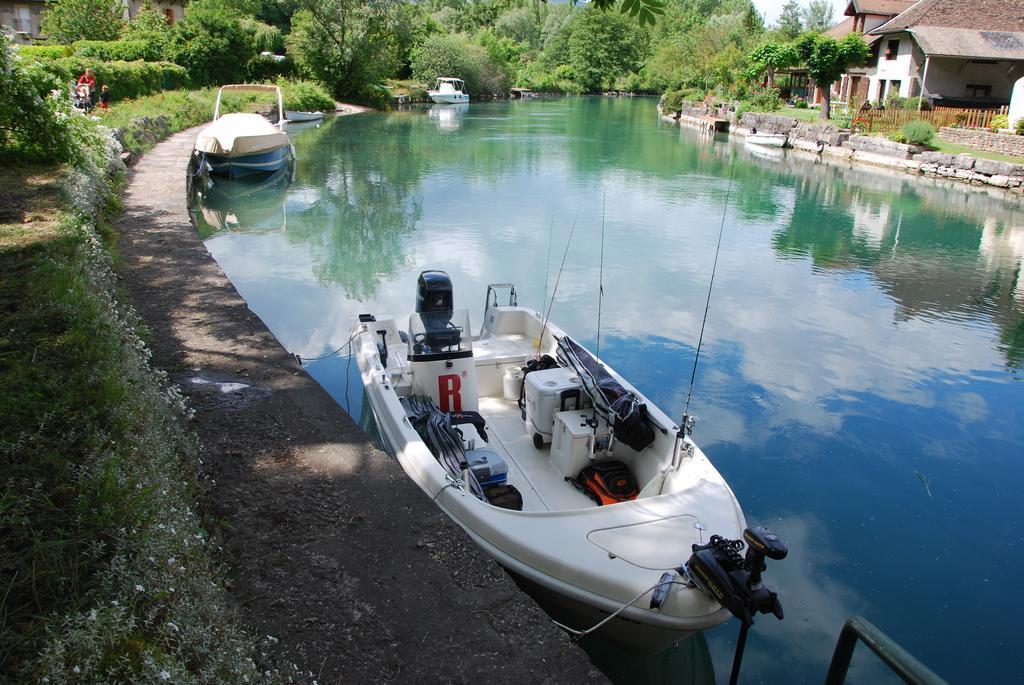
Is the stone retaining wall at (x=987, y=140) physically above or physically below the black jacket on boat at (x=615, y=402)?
above

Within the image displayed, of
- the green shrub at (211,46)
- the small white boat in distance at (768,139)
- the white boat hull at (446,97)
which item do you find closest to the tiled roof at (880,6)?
the small white boat in distance at (768,139)

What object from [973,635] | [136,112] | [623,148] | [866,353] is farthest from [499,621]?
[623,148]

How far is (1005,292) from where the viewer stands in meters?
13.5

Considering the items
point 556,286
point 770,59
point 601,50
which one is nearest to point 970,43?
point 770,59

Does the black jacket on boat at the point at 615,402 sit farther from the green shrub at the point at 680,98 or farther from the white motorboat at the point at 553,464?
the green shrub at the point at 680,98

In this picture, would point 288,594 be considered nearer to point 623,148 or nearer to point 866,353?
point 866,353

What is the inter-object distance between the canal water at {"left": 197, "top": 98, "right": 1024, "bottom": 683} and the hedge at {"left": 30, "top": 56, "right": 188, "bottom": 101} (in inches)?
347

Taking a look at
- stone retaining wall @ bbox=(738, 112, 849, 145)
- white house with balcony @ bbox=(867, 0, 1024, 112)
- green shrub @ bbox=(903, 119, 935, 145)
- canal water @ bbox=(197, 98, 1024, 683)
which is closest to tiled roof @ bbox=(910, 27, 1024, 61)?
white house with balcony @ bbox=(867, 0, 1024, 112)

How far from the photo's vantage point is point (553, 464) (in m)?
5.99

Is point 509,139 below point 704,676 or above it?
above

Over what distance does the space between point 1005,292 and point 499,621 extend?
1355 cm

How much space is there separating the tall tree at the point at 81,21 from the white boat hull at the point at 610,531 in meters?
43.9

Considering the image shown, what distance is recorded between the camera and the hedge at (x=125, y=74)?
Answer: 82.5 feet

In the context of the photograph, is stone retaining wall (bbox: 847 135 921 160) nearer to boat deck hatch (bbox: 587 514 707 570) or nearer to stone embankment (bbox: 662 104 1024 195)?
stone embankment (bbox: 662 104 1024 195)
